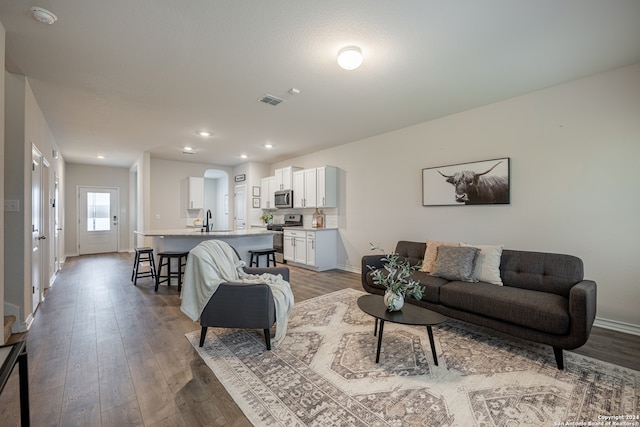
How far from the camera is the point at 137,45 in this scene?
246 centimetres

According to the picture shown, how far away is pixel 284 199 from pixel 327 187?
141 centimetres

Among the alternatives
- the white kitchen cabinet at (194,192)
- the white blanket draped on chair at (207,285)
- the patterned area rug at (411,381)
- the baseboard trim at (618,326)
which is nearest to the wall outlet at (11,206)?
the white blanket draped on chair at (207,285)

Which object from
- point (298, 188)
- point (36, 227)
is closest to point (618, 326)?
point (298, 188)

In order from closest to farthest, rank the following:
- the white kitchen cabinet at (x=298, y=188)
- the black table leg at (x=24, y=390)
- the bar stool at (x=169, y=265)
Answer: the black table leg at (x=24, y=390) < the bar stool at (x=169, y=265) < the white kitchen cabinet at (x=298, y=188)

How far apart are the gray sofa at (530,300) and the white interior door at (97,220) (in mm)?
8868

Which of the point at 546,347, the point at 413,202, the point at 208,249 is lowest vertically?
the point at 546,347

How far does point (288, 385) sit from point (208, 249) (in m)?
1.48

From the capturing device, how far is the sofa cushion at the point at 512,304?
224cm

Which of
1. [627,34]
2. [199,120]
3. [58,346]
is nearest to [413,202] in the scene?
[627,34]

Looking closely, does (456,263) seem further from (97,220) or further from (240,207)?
(97,220)

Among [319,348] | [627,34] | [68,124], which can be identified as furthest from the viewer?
[68,124]

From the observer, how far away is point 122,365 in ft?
7.47

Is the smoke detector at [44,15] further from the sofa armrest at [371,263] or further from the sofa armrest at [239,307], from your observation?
the sofa armrest at [371,263]

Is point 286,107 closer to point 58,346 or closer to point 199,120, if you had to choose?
point 199,120
